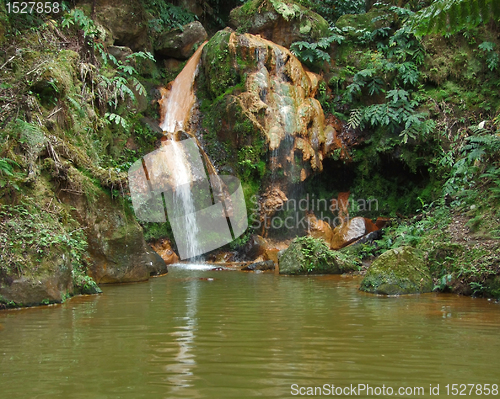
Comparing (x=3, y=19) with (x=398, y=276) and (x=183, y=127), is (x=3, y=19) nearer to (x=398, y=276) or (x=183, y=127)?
(x=183, y=127)

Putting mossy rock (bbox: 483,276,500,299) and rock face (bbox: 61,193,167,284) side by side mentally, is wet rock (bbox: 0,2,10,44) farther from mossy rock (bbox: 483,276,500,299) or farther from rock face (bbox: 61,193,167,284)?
mossy rock (bbox: 483,276,500,299)

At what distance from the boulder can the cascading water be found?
940 millimetres

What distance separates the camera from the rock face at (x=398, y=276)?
673 centimetres

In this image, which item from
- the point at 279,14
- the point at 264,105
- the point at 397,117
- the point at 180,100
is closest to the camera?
the point at 264,105

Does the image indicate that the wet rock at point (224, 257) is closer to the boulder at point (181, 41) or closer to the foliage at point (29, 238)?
the foliage at point (29, 238)

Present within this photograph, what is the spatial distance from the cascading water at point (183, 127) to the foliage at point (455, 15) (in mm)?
8244

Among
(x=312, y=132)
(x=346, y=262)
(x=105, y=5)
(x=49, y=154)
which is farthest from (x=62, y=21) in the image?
(x=346, y=262)

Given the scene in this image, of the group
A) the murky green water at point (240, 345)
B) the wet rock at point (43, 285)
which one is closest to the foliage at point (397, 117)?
the murky green water at point (240, 345)

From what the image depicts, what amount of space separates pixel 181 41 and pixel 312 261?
11.6m

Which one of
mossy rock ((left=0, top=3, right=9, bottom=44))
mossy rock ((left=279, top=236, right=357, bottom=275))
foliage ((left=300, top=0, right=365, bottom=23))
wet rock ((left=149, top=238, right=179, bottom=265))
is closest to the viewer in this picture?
mossy rock ((left=0, top=3, right=9, bottom=44))

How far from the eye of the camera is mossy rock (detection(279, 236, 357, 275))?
969cm

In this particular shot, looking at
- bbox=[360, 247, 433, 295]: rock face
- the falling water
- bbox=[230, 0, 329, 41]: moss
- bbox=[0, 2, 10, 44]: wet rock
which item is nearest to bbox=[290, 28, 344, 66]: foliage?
bbox=[230, 0, 329, 41]: moss

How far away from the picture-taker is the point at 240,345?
12.0 ft

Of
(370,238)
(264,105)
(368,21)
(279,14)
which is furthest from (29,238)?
(368,21)
